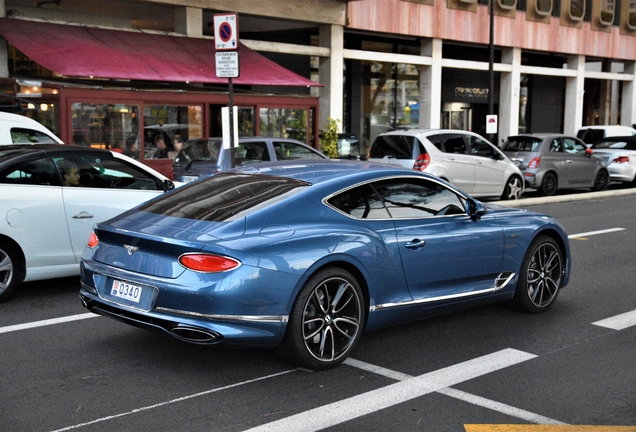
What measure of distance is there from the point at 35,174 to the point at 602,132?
68.3 feet

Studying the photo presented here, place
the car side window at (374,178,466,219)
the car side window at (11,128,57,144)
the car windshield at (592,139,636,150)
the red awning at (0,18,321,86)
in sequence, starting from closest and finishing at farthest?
1. the car side window at (374,178,466,219)
2. the car side window at (11,128,57,144)
3. the red awning at (0,18,321,86)
4. the car windshield at (592,139,636,150)

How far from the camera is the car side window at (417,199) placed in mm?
6473

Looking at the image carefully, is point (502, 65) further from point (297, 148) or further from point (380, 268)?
point (380, 268)

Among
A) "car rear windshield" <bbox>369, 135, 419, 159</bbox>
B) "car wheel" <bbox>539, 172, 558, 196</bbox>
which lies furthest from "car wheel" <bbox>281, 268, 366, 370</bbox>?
"car wheel" <bbox>539, 172, 558, 196</bbox>

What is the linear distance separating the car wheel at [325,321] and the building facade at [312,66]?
8282 millimetres

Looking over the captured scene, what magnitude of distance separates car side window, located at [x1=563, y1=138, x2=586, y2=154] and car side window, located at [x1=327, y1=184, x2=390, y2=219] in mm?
15112

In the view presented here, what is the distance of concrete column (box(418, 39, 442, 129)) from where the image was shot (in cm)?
3003

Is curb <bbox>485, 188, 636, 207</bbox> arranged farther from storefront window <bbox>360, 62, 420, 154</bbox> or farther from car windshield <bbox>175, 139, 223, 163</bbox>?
storefront window <bbox>360, 62, 420, 154</bbox>

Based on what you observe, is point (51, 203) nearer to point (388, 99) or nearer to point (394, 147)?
point (394, 147)

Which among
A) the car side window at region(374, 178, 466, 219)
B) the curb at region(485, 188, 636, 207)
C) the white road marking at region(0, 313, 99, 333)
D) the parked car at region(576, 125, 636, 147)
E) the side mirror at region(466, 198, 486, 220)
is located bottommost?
the curb at region(485, 188, 636, 207)

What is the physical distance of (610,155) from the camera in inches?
907

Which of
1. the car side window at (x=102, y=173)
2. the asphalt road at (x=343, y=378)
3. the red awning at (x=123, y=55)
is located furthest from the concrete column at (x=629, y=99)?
the car side window at (x=102, y=173)

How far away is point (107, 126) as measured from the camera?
18109 millimetres

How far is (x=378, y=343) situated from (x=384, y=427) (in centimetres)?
187
